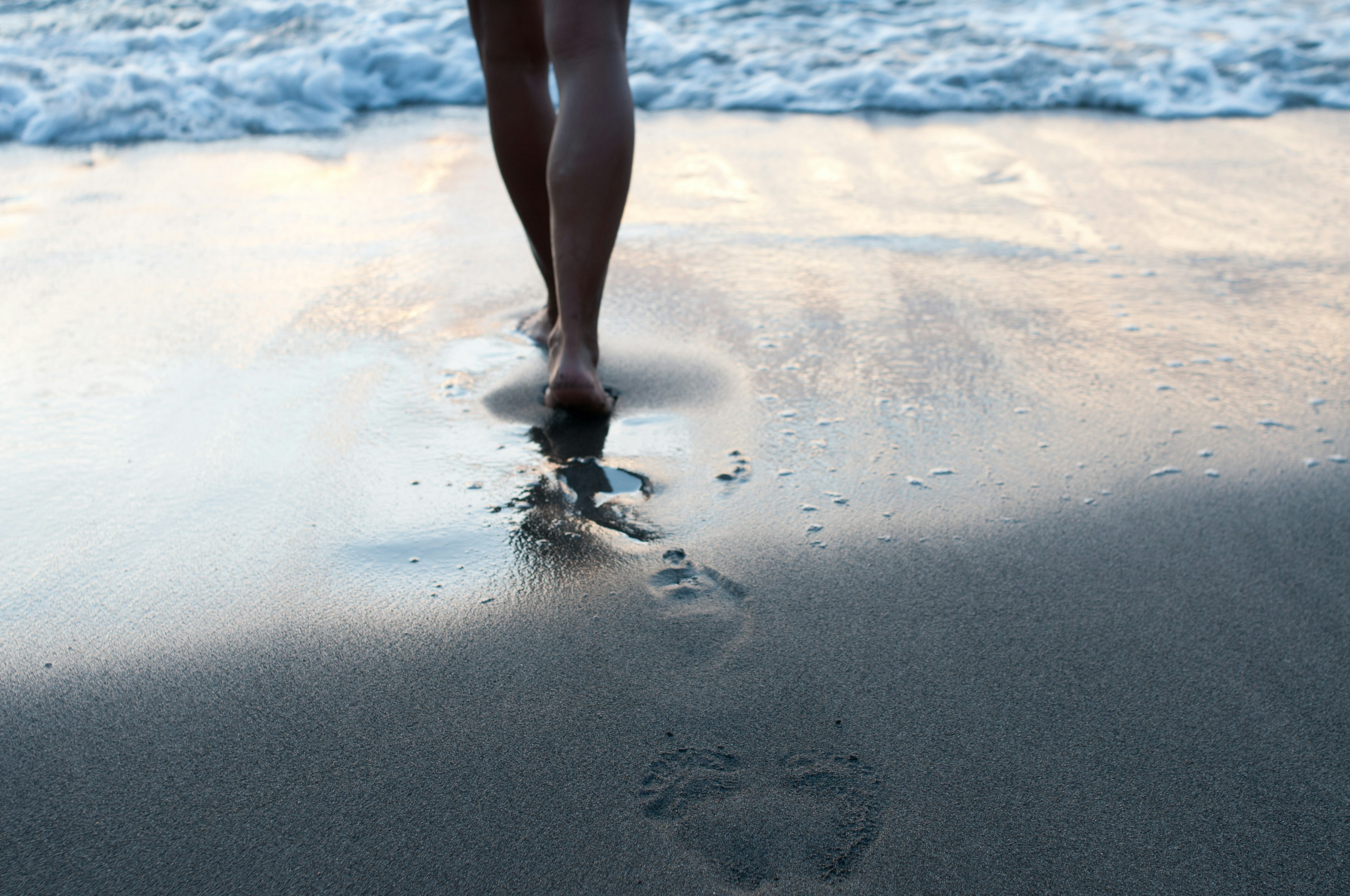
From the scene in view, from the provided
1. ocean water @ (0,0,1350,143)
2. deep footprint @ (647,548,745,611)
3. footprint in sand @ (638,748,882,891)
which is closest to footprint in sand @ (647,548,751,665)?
deep footprint @ (647,548,745,611)

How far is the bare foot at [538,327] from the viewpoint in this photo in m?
1.76

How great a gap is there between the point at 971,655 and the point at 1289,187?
2370mm

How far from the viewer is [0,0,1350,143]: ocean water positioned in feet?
12.1

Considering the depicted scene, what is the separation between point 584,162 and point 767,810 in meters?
0.96

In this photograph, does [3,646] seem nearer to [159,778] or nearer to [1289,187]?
[159,778]

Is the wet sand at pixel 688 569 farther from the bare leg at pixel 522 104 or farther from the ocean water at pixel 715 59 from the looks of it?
the ocean water at pixel 715 59

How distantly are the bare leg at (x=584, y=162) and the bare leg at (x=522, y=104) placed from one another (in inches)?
5.5

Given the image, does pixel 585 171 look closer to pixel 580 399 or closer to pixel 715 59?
pixel 580 399

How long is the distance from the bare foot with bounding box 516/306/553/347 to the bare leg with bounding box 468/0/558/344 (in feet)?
0.08

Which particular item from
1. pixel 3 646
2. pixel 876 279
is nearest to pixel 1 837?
pixel 3 646

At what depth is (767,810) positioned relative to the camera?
2.62ft

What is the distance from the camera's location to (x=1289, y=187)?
2.64 m

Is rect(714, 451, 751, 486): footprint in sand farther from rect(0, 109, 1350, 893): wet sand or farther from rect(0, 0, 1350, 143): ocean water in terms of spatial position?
rect(0, 0, 1350, 143): ocean water

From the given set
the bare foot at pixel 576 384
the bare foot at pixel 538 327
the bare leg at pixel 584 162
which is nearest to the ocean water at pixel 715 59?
the bare foot at pixel 538 327
